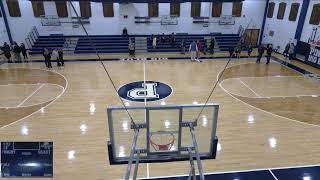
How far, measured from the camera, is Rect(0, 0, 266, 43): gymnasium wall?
1984 cm

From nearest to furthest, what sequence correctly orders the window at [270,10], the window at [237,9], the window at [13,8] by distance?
the window at [13,8] < the window at [270,10] < the window at [237,9]

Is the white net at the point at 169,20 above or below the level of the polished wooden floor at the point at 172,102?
above

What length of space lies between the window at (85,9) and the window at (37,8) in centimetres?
311

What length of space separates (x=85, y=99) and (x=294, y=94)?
32.1 ft

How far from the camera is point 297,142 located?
7.72m

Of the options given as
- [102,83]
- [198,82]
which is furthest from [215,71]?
[102,83]

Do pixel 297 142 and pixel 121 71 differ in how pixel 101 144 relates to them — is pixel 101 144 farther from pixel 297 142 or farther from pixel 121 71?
pixel 121 71

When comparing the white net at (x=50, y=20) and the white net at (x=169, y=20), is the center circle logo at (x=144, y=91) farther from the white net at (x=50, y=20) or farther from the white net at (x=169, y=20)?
the white net at (x=50, y=20)

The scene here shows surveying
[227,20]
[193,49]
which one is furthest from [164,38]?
[227,20]

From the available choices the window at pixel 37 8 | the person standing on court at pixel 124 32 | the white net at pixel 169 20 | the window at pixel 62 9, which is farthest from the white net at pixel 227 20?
the window at pixel 37 8

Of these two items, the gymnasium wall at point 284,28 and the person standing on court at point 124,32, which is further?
the person standing on court at point 124,32

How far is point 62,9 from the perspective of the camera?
19.9 meters

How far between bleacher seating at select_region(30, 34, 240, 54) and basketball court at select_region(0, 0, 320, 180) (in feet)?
1.91
